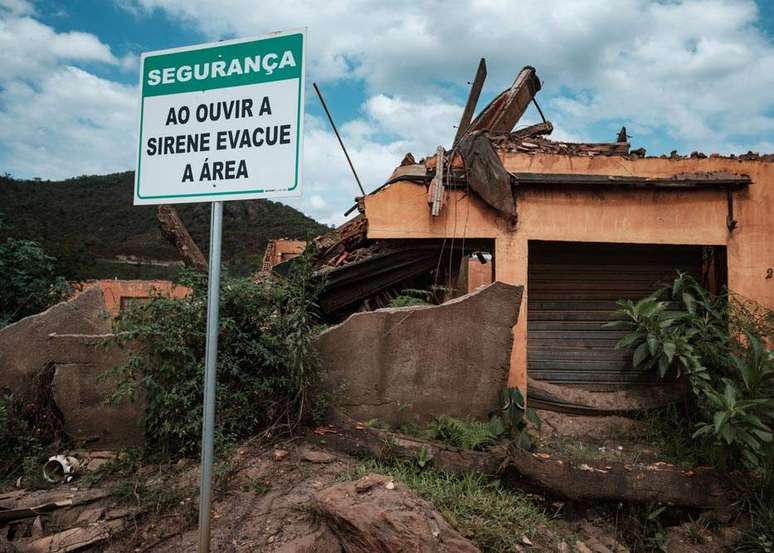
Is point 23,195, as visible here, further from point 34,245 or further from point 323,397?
point 323,397

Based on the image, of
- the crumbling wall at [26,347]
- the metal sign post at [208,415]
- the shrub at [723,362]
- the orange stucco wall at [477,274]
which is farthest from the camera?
the orange stucco wall at [477,274]

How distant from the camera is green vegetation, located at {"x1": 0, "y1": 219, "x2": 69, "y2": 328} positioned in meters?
Result: 6.77

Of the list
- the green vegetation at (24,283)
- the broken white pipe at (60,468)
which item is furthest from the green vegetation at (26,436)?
the green vegetation at (24,283)

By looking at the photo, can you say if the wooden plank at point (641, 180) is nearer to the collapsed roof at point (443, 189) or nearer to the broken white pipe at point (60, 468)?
the collapsed roof at point (443, 189)

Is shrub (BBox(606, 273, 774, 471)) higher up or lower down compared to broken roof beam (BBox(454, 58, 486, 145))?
lower down

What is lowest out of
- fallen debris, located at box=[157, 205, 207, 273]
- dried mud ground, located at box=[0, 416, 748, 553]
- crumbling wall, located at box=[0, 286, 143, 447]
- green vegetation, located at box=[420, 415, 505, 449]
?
dried mud ground, located at box=[0, 416, 748, 553]

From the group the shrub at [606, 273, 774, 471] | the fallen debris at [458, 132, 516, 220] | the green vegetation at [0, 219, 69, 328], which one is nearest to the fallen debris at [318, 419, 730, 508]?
the shrub at [606, 273, 774, 471]

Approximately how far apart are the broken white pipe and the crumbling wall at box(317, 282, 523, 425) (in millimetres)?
2107

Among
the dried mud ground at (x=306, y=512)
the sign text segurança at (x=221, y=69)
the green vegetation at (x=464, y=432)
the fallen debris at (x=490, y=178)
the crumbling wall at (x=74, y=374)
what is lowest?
the dried mud ground at (x=306, y=512)

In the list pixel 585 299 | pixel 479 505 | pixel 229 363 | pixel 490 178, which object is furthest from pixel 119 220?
pixel 479 505

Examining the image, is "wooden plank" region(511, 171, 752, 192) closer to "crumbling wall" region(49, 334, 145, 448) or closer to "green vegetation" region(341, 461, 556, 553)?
"green vegetation" region(341, 461, 556, 553)

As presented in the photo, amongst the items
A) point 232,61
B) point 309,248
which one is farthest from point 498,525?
point 232,61

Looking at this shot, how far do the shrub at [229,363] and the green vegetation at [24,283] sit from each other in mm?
2950

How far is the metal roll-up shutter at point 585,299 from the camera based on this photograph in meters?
6.88
